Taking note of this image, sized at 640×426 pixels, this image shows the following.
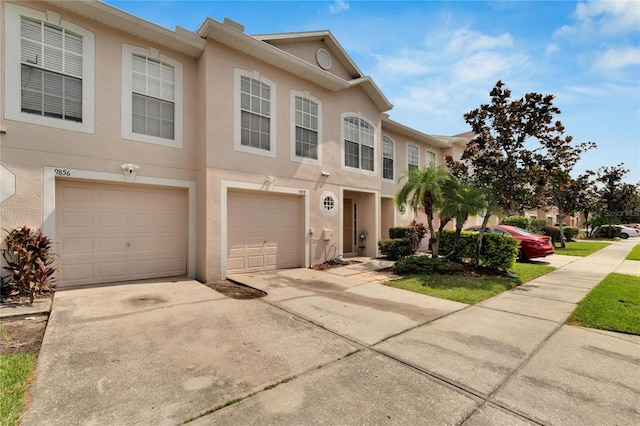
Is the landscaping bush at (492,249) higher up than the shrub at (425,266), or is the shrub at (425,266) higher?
the landscaping bush at (492,249)

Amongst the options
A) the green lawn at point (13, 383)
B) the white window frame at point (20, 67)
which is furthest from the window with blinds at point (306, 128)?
the green lawn at point (13, 383)

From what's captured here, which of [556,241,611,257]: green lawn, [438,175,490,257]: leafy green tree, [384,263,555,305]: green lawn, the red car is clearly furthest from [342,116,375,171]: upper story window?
[556,241,611,257]: green lawn

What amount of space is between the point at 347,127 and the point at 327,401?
33.6 ft

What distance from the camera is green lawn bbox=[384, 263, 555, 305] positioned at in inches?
263

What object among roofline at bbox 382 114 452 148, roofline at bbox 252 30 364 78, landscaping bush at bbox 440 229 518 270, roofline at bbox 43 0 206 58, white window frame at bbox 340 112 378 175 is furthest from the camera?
roofline at bbox 382 114 452 148

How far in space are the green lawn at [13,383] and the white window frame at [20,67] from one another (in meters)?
5.09

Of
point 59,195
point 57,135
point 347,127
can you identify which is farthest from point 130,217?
point 347,127

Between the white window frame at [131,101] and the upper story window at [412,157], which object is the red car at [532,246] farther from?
the white window frame at [131,101]

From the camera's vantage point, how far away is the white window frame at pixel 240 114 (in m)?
8.36

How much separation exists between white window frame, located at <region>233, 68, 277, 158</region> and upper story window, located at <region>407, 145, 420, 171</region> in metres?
8.74

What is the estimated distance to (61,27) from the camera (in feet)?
21.4

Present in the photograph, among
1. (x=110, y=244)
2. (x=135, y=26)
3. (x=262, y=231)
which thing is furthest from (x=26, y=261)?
(x=135, y=26)

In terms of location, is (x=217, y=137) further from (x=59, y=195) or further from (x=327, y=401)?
(x=327, y=401)

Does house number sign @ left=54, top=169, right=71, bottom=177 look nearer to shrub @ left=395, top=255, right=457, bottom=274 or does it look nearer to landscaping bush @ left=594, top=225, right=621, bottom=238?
shrub @ left=395, top=255, right=457, bottom=274
